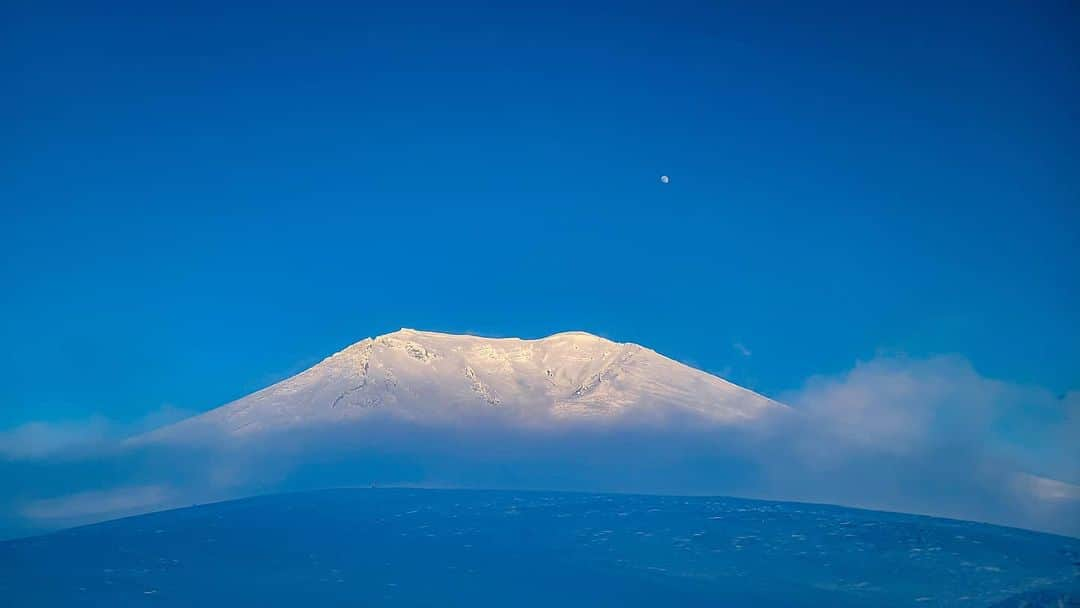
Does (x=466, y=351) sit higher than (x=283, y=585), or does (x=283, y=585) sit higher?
(x=466, y=351)

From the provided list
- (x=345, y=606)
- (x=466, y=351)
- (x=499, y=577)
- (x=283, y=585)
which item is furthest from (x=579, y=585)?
(x=466, y=351)

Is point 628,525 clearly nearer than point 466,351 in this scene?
Yes

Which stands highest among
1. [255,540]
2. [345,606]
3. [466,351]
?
[466,351]

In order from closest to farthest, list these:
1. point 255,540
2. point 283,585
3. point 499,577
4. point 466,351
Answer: point 283,585
point 499,577
point 255,540
point 466,351

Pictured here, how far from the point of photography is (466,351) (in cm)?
11962

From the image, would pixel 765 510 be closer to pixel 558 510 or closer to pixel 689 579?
pixel 558 510

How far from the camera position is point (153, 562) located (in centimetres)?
4944

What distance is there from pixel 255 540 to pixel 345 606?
2091 cm

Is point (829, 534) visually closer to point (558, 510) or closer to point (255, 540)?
point (558, 510)

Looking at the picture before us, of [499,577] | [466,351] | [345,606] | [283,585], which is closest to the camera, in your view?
[345,606]

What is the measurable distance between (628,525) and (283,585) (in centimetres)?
2890

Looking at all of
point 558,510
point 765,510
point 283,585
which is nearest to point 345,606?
point 283,585

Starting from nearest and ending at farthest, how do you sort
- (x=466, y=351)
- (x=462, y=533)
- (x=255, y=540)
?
(x=255, y=540) → (x=462, y=533) → (x=466, y=351)

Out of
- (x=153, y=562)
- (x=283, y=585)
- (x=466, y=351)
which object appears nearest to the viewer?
(x=283, y=585)
